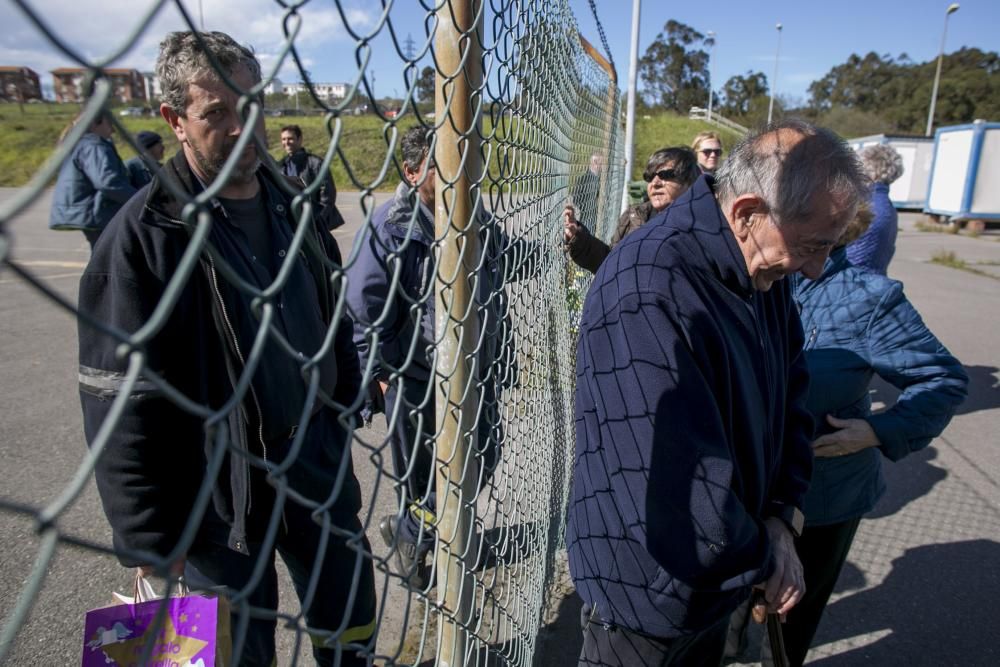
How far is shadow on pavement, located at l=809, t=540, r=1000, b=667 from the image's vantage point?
2740 mm

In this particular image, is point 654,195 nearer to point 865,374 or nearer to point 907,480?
point 865,374

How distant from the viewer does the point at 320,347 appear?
1.96m

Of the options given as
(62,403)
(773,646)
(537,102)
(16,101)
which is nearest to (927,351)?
(773,646)

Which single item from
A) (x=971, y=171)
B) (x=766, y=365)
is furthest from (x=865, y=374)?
(x=971, y=171)

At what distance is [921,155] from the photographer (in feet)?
76.7

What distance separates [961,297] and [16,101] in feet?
37.4

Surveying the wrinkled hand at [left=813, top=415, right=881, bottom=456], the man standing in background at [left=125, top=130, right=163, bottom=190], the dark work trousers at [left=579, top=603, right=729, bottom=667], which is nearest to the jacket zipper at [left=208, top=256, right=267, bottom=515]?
the dark work trousers at [left=579, top=603, right=729, bottom=667]

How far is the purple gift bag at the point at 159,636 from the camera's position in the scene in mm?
1236

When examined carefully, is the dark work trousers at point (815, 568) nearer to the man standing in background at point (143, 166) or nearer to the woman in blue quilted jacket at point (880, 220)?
the woman in blue quilted jacket at point (880, 220)

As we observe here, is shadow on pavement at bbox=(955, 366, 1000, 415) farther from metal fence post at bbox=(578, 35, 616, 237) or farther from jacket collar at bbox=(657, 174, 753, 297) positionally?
Answer: jacket collar at bbox=(657, 174, 753, 297)

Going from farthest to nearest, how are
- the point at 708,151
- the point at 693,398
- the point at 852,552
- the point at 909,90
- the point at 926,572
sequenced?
the point at 909,90, the point at 708,151, the point at 852,552, the point at 926,572, the point at 693,398

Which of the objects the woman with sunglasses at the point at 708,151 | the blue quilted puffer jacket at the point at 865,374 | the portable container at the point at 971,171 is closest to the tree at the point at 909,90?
the portable container at the point at 971,171

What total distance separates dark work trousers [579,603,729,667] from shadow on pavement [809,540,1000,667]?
1.24 meters

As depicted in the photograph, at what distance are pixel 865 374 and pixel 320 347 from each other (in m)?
1.86
